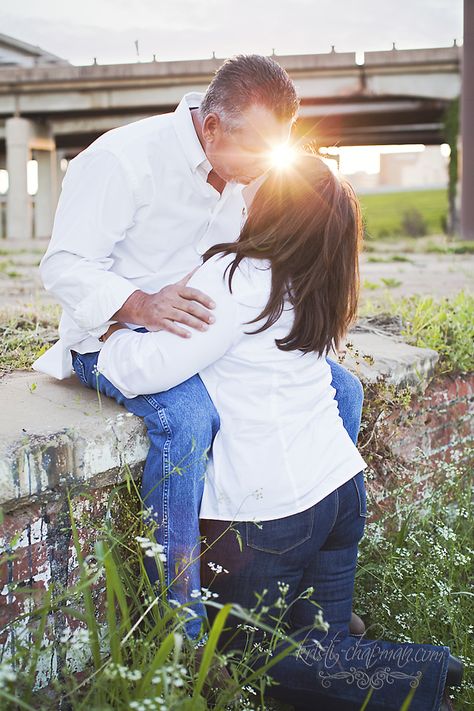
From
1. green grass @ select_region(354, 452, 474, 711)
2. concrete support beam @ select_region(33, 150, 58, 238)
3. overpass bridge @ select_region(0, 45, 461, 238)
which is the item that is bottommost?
green grass @ select_region(354, 452, 474, 711)

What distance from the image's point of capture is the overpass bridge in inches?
837

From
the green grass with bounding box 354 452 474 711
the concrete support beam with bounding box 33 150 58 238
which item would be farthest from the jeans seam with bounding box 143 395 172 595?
the concrete support beam with bounding box 33 150 58 238

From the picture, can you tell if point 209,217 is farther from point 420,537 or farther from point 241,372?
point 420,537

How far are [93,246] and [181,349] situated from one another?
1.86 ft

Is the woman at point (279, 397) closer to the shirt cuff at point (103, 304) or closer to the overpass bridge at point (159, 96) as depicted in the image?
the shirt cuff at point (103, 304)

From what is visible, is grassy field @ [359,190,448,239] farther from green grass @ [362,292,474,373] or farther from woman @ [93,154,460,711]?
woman @ [93,154,460,711]

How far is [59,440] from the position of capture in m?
2.11

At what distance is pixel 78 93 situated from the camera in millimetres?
23234

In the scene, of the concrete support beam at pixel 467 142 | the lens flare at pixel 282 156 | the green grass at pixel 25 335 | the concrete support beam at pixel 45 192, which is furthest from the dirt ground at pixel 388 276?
the concrete support beam at pixel 45 192

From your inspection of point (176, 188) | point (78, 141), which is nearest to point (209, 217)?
point (176, 188)

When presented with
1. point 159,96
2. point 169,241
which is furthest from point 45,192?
point 169,241

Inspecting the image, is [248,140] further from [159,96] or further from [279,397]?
[159,96]

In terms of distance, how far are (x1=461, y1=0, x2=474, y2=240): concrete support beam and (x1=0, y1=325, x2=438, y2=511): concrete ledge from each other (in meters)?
17.6

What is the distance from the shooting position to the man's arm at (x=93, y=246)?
2365 millimetres
